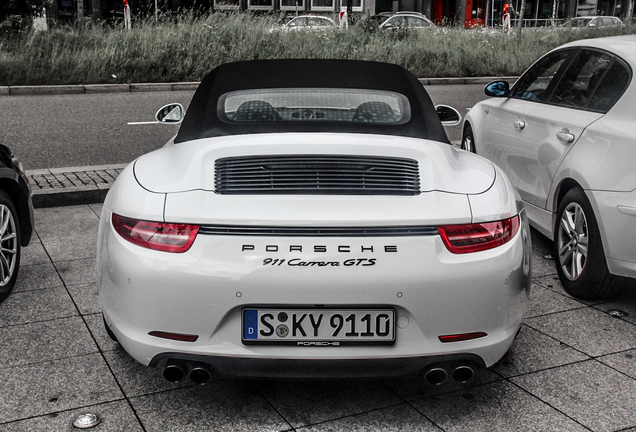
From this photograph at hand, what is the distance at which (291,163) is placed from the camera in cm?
293

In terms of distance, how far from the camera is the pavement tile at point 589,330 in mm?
3809

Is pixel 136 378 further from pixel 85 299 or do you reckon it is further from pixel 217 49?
pixel 217 49

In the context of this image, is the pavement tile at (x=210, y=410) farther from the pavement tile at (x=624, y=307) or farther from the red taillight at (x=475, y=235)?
the pavement tile at (x=624, y=307)

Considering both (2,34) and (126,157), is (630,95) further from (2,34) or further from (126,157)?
(2,34)

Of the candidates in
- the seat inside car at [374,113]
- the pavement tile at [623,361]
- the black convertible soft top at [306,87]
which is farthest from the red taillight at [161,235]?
the pavement tile at [623,361]

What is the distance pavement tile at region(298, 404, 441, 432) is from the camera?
2.94m

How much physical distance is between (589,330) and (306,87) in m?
2.01

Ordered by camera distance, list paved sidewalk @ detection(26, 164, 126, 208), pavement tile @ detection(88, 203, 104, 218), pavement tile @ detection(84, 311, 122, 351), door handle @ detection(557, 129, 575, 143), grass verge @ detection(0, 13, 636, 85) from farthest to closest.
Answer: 1. grass verge @ detection(0, 13, 636, 85)
2. paved sidewalk @ detection(26, 164, 126, 208)
3. pavement tile @ detection(88, 203, 104, 218)
4. door handle @ detection(557, 129, 575, 143)
5. pavement tile @ detection(84, 311, 122, 351)

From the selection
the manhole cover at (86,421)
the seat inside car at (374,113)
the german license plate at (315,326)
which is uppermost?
the seat inside car at (374,113)

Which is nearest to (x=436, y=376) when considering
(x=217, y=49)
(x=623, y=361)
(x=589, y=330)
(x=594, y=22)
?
(x=623, y=361)

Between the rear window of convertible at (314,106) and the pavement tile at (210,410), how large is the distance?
124 centimetres

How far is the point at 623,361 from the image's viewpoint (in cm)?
362

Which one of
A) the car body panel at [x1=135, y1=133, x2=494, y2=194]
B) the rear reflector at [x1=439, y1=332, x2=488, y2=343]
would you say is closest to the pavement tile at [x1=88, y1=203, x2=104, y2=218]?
the car body panel at [x1=135, y1=133, x2=494, y2=194]

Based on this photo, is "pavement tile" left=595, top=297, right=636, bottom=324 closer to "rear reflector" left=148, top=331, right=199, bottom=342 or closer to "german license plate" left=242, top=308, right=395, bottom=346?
"german license plate" left=242, top=308, right=395, bottom=346
